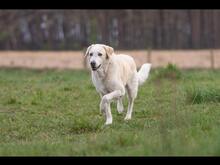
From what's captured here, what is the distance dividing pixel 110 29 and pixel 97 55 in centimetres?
2821

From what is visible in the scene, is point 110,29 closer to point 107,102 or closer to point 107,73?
point 107,73

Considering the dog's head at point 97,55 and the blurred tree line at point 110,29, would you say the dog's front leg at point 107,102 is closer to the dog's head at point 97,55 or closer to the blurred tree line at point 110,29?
the dog's head at point 97,55

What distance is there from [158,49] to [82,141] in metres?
28.6

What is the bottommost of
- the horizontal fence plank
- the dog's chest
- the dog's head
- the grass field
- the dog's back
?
the horizontal fence plank

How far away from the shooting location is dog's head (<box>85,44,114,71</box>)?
10102 millimetres

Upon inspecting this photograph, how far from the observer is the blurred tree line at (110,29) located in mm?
37281

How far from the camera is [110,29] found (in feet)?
126

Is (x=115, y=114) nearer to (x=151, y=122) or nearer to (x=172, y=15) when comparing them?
(x=151, y=122)

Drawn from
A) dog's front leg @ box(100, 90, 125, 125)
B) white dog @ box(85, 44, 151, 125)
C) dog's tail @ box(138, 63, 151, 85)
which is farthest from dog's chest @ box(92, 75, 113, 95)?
dog's tail @ box(138, 63, 151, 85)

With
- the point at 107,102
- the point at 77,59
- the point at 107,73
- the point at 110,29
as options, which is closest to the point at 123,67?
the point at 107,73

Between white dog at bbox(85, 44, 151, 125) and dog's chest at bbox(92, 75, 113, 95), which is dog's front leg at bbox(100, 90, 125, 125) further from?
dog's chest at bbox(92, 75, 113, 95)

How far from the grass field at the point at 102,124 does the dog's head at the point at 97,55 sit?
0.92 meters

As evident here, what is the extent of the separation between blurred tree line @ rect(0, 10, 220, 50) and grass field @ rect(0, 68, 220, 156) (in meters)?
21.4

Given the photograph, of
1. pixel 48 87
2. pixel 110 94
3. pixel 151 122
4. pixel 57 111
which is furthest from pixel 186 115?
pixel 48 87
